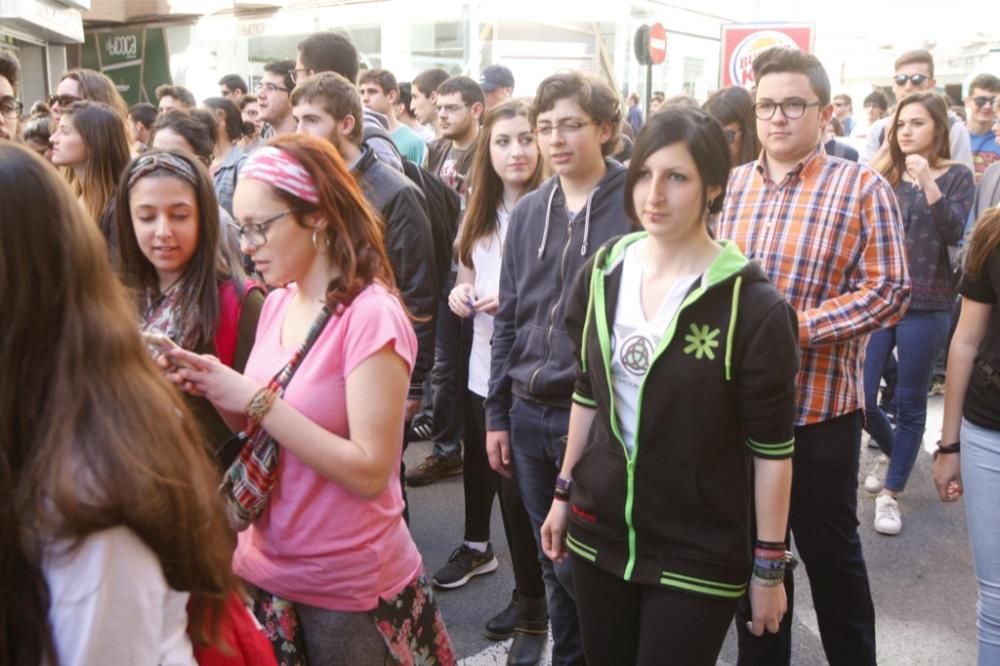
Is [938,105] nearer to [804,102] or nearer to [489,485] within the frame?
[804,102]

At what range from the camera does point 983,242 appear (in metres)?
2.74

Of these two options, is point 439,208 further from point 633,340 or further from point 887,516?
point 887,516

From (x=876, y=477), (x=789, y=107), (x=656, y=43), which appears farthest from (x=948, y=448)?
(x=656, y=43)

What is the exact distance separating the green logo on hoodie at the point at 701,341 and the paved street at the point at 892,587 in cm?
185

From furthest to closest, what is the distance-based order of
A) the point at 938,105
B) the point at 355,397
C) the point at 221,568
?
the point at 938,105 < the point at 355,397 < the point at 221,568

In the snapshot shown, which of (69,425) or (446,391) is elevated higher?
(69,425)

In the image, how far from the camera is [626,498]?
2250 millimetres

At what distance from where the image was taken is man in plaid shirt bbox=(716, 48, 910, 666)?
290 centimetres

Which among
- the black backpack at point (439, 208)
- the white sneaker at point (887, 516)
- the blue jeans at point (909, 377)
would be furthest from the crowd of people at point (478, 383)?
the blue jeans at point (909, 377)

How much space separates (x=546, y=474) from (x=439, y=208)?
196 cm

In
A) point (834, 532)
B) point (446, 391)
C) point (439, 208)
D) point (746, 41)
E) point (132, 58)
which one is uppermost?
point (132, 58)

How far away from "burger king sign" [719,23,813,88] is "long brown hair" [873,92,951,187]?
3.57 m

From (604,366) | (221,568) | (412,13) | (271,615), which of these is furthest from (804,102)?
(412,13)

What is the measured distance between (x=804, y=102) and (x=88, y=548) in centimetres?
258
